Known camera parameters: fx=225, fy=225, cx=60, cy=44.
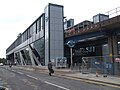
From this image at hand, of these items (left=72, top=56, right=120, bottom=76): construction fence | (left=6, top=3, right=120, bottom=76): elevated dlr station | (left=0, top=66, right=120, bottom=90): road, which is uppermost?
(left=6, top=3, right=120, bottom=76): elevated dlr station

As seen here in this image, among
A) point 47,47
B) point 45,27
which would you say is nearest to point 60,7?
point 45,27

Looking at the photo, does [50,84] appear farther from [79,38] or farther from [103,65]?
[79,38]

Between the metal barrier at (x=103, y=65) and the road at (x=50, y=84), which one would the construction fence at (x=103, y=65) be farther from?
the road at (x=50, y=84)

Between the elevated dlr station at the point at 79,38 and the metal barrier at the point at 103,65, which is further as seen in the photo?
the elevated dlr station at the point at 79,38

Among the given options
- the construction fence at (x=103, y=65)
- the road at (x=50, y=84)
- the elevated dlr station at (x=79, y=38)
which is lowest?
the road at (x=50, y=84)

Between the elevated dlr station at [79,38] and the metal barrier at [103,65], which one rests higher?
the elevated dlr station at [79,38]

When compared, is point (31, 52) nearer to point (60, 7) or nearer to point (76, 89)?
point (60, 7)

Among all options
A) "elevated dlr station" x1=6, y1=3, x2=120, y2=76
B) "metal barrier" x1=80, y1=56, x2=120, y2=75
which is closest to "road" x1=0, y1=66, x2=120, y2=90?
"metal barrier" x1=80, y1=56, x2=120, y2=75

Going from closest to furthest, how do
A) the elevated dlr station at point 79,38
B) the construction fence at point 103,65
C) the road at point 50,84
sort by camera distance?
1. the road at point 50,84
2. the construction fence at point 103,65
3. the elevated dlr station at point 79,38

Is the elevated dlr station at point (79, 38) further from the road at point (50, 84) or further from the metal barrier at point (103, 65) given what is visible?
the road at point (50, 84)

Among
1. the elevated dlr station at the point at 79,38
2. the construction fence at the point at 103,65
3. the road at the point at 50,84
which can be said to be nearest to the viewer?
the road at the point at 50,84

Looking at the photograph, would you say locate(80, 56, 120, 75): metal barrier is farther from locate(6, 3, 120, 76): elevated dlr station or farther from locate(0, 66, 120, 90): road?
locate(0, 66, 120, 90): road

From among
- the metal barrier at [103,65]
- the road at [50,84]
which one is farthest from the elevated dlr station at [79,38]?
the road at [50,84]

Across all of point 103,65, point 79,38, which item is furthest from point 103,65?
point 79,38
